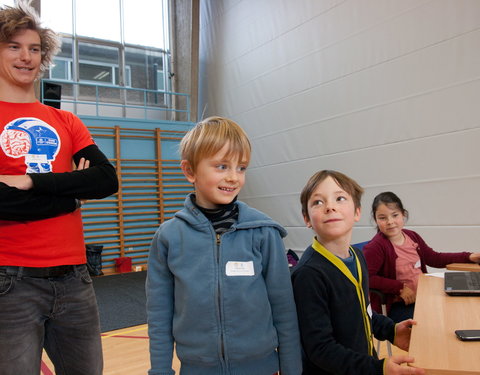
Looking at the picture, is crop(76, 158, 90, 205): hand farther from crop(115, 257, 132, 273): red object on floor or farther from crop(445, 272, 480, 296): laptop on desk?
crop(115, 257, 132, 273): red object on floor

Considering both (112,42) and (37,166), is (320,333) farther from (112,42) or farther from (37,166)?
(112,42)

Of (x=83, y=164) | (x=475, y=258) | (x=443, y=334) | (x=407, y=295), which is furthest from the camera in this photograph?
(x=407, y=295)

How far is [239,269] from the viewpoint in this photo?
1235mm

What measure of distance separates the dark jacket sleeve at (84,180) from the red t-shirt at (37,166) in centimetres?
7

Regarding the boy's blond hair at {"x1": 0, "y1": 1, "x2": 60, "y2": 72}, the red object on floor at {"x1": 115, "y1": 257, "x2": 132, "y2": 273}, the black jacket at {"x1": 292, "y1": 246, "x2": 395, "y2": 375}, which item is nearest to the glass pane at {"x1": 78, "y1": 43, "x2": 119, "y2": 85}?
the red object on floor at {"x1": 115, "y1": 257, "x2": 132, "y2": 273}

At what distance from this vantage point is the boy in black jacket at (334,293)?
1.17 meters

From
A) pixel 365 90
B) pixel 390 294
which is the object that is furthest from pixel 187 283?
pixel 365 90

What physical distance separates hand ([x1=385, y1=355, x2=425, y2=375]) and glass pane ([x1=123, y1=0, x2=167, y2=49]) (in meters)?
8.57

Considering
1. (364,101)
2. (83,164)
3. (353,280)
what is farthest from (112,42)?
(353,280)

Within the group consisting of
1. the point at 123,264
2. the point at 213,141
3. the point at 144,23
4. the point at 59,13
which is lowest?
the point at 123,264

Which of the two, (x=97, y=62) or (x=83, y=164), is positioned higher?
(x=97, y=62)

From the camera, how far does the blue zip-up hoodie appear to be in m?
1.20

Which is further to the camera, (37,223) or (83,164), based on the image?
(83,164)

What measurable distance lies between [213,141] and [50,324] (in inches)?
29.6
